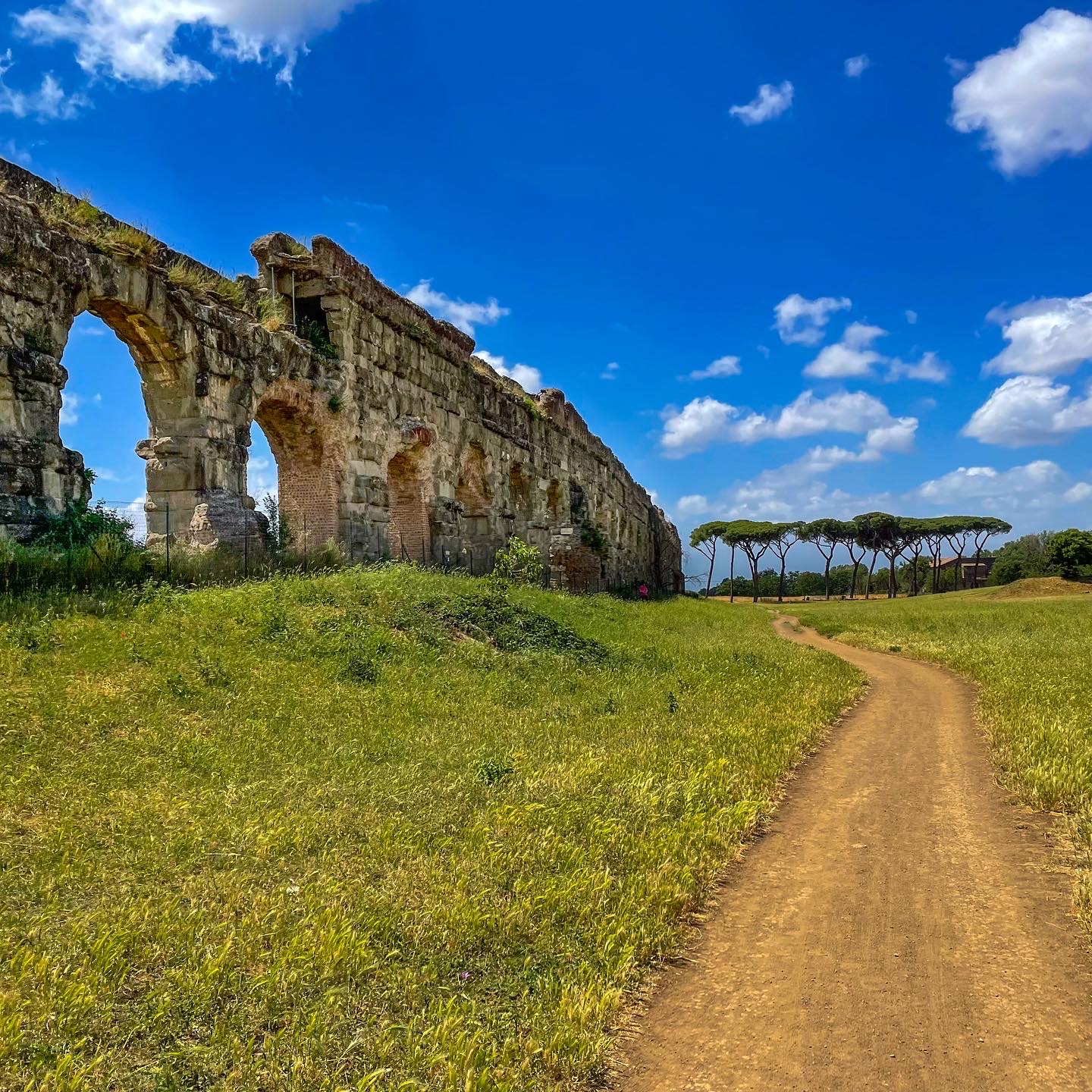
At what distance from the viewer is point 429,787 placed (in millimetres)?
5199

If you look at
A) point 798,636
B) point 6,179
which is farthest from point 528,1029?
point 798,636

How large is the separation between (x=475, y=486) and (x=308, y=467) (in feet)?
22.0

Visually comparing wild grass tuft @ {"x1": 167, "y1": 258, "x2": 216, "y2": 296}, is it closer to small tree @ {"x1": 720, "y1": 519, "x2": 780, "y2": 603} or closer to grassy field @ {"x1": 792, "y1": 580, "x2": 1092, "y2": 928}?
grassy field @ {"x1": 792, "y1": 580, "x2": 1092, "y2": 928}

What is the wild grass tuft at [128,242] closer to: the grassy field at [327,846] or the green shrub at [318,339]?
the green shrub at [318,339]

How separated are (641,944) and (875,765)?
165 inches

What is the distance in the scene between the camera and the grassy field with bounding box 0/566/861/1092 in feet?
9.13

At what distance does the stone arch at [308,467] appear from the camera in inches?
553

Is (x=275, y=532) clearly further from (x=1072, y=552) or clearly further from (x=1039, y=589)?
(x=1072, y=552)

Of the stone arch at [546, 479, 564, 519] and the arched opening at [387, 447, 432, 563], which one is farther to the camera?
the stone arch at [546, 479, 564, 519]

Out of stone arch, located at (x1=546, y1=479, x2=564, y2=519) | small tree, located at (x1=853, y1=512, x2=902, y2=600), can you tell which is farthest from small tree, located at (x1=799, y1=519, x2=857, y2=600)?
stone arch, located at (x1=546, y1=479, x2=564, y2=519)

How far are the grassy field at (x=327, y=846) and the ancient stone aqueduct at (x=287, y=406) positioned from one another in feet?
8.74

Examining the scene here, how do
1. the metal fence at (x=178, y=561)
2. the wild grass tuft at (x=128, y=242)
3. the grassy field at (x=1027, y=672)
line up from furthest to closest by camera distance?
1. the wild grass tuft at (x=128, y=242)
2. the metal fence at (x=178, y=561)
3. the grassy field at (x=1027, y=672)

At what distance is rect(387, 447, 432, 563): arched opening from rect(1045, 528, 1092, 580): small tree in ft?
117

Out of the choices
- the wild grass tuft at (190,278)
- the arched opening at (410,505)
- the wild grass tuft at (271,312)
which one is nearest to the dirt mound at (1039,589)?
the arched opening at (410,505)
